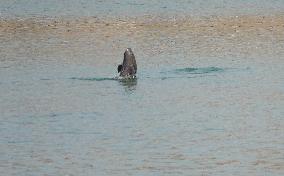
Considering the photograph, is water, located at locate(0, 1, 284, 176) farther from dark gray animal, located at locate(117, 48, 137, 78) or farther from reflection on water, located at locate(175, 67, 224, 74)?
dark gray animal, located at locate(117, 48, 137, 78)

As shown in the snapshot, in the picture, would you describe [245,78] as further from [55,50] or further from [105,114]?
[55,50]

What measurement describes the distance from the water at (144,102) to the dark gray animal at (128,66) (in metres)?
0.21

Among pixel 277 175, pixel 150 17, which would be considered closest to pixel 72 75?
pixel 277 175

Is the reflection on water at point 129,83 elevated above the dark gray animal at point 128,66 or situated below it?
below

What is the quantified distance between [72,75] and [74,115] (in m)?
7.09

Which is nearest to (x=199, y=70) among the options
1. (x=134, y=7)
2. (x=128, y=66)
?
(x=128, y=66)

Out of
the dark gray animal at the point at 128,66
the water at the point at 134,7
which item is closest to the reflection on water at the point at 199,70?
the dark gray animal at the point at 128,66

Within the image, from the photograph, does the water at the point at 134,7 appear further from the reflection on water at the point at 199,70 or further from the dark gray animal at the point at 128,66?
the dark gray animal at the point at 128,66

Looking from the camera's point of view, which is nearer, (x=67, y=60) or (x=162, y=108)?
(x=162, y=108)

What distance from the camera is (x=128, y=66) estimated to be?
28.7 meters

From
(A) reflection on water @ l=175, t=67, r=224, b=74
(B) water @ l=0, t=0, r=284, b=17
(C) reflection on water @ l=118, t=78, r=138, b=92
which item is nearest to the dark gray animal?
(C) reflection on water @ l=118, t=78, r=138, b=92

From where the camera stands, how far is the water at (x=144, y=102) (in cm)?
1872

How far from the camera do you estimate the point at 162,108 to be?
2428cm

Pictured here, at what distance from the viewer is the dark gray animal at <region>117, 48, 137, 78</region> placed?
28391 mm
